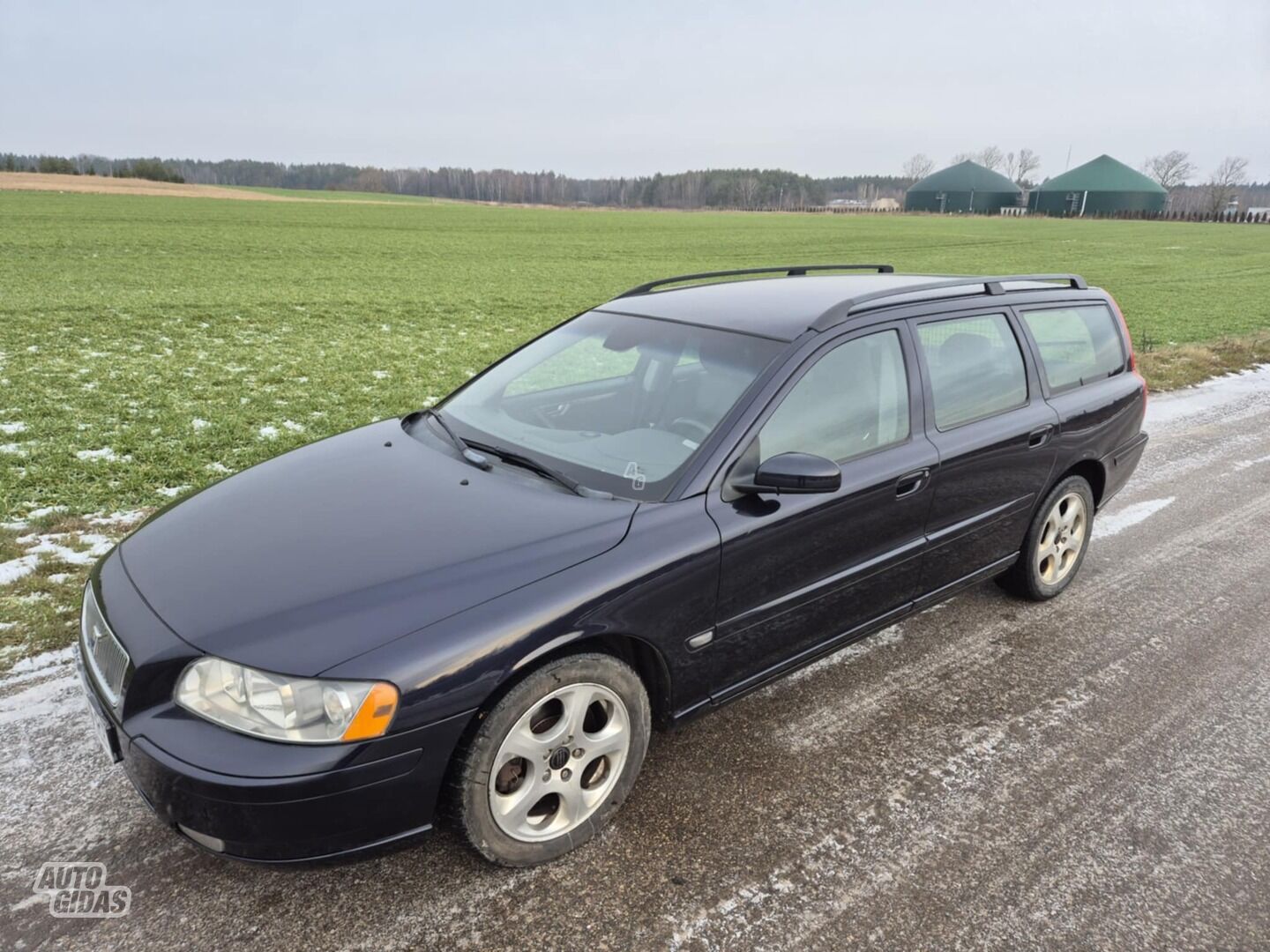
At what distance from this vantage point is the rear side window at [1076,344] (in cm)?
394

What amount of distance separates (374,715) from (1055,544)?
139 inches

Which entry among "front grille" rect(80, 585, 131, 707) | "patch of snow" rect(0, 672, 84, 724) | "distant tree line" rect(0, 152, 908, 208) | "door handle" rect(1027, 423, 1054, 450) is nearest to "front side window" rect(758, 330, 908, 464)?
"door handle" rect(1027, 423, 1054, 450)

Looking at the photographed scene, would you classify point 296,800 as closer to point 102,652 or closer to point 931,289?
point 102,652

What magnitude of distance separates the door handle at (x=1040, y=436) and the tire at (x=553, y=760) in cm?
225

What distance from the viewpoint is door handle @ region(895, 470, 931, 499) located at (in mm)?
3133

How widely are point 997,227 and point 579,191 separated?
3589 inches

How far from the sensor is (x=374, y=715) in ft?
6.60

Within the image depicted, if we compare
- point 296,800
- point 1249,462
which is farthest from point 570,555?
point 1249,462

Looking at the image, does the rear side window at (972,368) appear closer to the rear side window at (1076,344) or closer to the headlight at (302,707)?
the rear side window at (1076,344)

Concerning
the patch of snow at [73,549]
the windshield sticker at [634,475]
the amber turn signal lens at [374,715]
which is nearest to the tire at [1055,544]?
the windshield sticker at [634,475]

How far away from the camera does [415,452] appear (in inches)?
124

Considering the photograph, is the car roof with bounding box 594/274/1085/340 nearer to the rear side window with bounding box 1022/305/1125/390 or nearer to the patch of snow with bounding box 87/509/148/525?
the rear side window with bounding box 1022/305/1125/390

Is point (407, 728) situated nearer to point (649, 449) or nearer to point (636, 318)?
point (649, 449)

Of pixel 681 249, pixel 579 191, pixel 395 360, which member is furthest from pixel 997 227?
pixel 579 191
